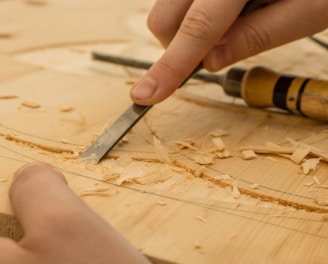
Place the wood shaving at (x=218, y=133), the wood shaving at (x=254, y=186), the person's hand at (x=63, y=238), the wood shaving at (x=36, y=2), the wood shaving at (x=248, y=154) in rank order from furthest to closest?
the wood shaving at (x=36, y=2) → the wood shaving at (x=218, y=133) → the wood shaving at (x=248, y=154) → the wood shaving at (x=254, y=186) → the person's hand at (x=63, y=238)

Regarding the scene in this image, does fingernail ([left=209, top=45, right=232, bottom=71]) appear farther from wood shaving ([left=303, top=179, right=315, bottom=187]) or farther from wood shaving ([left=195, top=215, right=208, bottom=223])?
wood shaving ([left=195, top=215, right=208, bottom=223])

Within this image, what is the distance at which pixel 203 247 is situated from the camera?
0.82 metres

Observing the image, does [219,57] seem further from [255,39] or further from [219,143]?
[219,143]

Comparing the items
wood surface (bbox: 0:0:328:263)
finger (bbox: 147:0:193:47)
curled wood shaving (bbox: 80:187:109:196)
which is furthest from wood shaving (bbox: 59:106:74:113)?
curled wood shaving (bbox: 80:187:109:196)

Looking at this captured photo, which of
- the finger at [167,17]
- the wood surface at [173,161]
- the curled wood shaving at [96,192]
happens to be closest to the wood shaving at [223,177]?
the wood surface at [173,161]

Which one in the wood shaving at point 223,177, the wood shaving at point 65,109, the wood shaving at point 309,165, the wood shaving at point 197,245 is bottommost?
the wood shaving at point 65,109

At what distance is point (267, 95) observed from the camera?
1.31 m

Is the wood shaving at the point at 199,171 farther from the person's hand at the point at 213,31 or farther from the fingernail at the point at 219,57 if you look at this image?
the fingernail at the point at 219,57

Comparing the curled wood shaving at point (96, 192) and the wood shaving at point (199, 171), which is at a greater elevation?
the wood shaving at point (199, 171)

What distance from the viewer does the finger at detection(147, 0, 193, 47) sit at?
128 cm

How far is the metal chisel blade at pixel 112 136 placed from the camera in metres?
1.08

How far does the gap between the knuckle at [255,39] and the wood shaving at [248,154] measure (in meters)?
0.28

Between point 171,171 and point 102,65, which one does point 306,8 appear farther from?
point 102,65

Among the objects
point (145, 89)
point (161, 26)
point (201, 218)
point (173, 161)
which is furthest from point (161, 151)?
point (161, 26)
